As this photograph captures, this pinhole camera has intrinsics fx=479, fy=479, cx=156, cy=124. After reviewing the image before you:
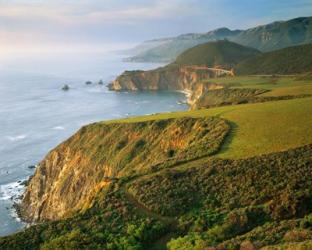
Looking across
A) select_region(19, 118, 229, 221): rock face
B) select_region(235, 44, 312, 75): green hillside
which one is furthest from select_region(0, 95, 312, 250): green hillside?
select_region(235, 44, 312, 75): green hillside

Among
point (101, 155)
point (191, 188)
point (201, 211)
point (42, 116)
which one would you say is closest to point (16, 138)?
point (42, 116)

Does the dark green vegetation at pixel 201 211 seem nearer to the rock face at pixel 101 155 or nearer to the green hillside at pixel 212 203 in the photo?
the green hillside at pixel 212 203

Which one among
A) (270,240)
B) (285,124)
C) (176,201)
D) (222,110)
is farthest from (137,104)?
(270,240)

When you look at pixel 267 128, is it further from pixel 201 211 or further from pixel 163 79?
pixel 163 79

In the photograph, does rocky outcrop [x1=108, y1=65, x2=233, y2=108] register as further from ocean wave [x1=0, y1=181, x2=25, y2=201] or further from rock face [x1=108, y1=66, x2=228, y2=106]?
ocean wave [x1=0, y1=181, x2=25, y2=201]

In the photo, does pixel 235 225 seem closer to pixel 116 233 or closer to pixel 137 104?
pixel 116 233

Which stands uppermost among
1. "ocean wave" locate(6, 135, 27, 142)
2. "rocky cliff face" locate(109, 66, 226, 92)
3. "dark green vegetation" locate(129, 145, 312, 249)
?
"dark green vegetation" locate(129, 145, 312, 249)
